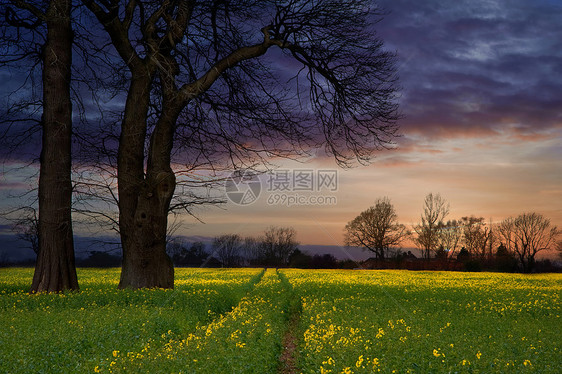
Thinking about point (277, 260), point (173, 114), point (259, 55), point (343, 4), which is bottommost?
point (277, 260)

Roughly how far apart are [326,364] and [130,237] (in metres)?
10.5

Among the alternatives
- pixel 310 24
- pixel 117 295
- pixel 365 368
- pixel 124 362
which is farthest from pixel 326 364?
pixel 310 24

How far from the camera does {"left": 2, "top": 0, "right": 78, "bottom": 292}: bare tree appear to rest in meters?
15.3

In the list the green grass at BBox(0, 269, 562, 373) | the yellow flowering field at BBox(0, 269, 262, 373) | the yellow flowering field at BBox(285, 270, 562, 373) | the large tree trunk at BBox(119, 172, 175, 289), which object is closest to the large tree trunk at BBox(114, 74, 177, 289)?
the large tree trunk at BBox(119, 172, 175, 289)

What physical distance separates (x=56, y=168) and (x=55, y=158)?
349mm

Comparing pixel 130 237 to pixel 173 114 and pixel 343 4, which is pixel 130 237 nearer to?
pixel 173 114

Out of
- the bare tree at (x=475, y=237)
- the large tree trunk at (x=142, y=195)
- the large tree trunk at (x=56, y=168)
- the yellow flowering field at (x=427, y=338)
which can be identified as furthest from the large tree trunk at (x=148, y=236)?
the bare tree at (x=475, y=237)

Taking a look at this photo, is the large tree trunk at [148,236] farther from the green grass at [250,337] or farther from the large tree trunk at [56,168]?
the large tree trunk at [56,168]

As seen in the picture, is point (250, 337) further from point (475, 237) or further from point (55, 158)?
point (475, 237)

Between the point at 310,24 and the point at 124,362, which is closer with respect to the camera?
the point at 124,362

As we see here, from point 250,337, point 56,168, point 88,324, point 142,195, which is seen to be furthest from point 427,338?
point 56,168

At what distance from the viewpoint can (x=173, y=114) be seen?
15969mm

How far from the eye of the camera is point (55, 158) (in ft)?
51.5

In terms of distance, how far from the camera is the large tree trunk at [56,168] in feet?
50.3
